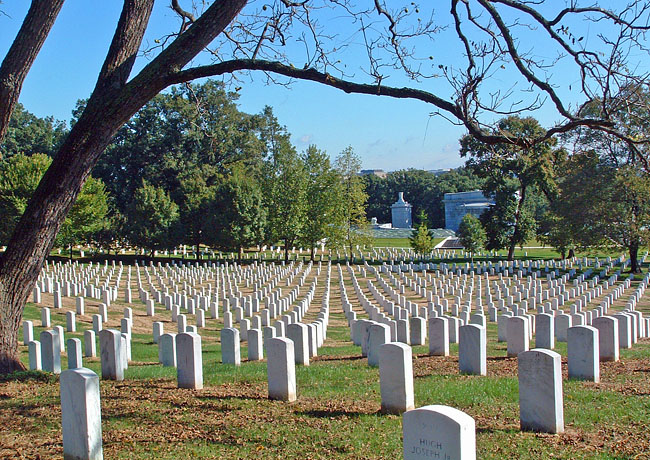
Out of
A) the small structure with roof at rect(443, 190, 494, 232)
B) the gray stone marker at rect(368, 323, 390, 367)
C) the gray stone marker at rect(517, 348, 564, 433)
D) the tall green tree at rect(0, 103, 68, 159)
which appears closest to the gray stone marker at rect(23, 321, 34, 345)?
the gray stone marker at rect(368, 323, 390, 367)

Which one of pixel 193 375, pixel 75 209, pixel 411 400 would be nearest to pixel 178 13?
pixel 193 375

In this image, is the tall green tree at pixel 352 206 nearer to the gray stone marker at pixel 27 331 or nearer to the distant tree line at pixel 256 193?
the distant tree line at pixel 256 193

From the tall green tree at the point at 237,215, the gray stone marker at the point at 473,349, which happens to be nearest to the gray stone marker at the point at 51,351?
the gray stone marker at the point at 473,349

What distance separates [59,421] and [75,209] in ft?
136

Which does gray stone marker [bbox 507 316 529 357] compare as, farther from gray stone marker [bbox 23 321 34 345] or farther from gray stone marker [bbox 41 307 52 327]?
gray stone marker [bbox 41 307 52 327]

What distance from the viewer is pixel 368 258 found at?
2186 inches

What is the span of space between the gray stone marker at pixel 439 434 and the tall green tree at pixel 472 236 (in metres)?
51.7

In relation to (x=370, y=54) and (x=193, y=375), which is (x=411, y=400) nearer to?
(x=193, y=375)

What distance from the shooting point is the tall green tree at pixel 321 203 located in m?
52.9

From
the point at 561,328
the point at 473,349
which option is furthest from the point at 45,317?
the point at 561,328

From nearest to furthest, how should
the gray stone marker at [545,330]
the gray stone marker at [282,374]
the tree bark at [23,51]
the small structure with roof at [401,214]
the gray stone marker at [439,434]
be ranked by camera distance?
the gray stone marker at [439,434], the gray stone marker at [282,374], the tree bark at [23,51], the gray stone marker at [545,330], the small structure with roof at [401,214]

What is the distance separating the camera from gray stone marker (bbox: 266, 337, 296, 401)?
22.1ft

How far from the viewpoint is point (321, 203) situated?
53.8 m

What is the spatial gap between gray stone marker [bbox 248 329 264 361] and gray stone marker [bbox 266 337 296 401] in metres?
4.17
